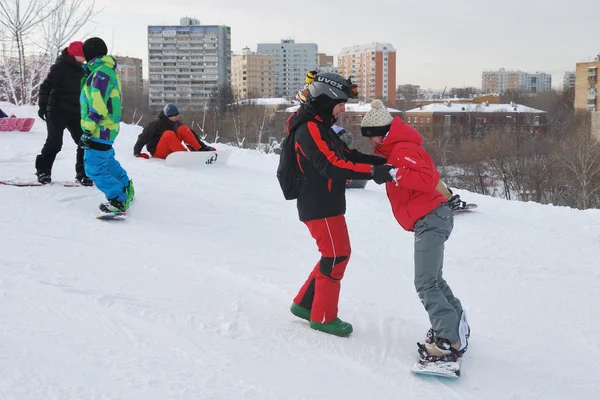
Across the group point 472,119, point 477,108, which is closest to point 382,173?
point 472,119

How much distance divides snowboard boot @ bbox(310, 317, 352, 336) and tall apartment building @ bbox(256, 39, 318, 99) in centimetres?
12390

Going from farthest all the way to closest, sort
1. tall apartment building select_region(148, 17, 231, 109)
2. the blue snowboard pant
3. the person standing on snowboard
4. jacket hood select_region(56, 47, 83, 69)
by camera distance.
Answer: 1. tall apartment building select_region(148, 17, 231, 109)
2. jacket hood select_region(56, 47, 83, 69)
3. the blue snowboard pant
4. the person standing on snowboard

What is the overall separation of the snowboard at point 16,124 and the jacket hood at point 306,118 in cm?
1042

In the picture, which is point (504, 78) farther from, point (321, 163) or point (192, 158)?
point (321, 163)

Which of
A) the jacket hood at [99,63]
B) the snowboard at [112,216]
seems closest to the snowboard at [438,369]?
the snowboard at [112,216]

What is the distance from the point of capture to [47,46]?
825 inches

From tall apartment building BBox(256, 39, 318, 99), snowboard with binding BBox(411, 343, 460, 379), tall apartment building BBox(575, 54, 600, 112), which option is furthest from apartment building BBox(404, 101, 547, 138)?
snowboard with binding BBox(411, 343, 460, 379)

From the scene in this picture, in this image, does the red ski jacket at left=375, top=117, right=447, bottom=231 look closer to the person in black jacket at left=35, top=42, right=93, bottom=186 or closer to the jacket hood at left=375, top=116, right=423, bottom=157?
the jacket hood at left=375, top=116, right=423, bottom=157

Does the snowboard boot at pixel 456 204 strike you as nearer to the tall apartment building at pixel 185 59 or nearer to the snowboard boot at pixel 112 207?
the snowboard boot at pixel 112 207

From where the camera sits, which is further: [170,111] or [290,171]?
[170,111]

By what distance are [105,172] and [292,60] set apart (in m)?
126

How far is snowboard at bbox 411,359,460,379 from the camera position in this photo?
3.20 meters

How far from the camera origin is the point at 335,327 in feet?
12.1

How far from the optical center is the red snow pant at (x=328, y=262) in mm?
3645
